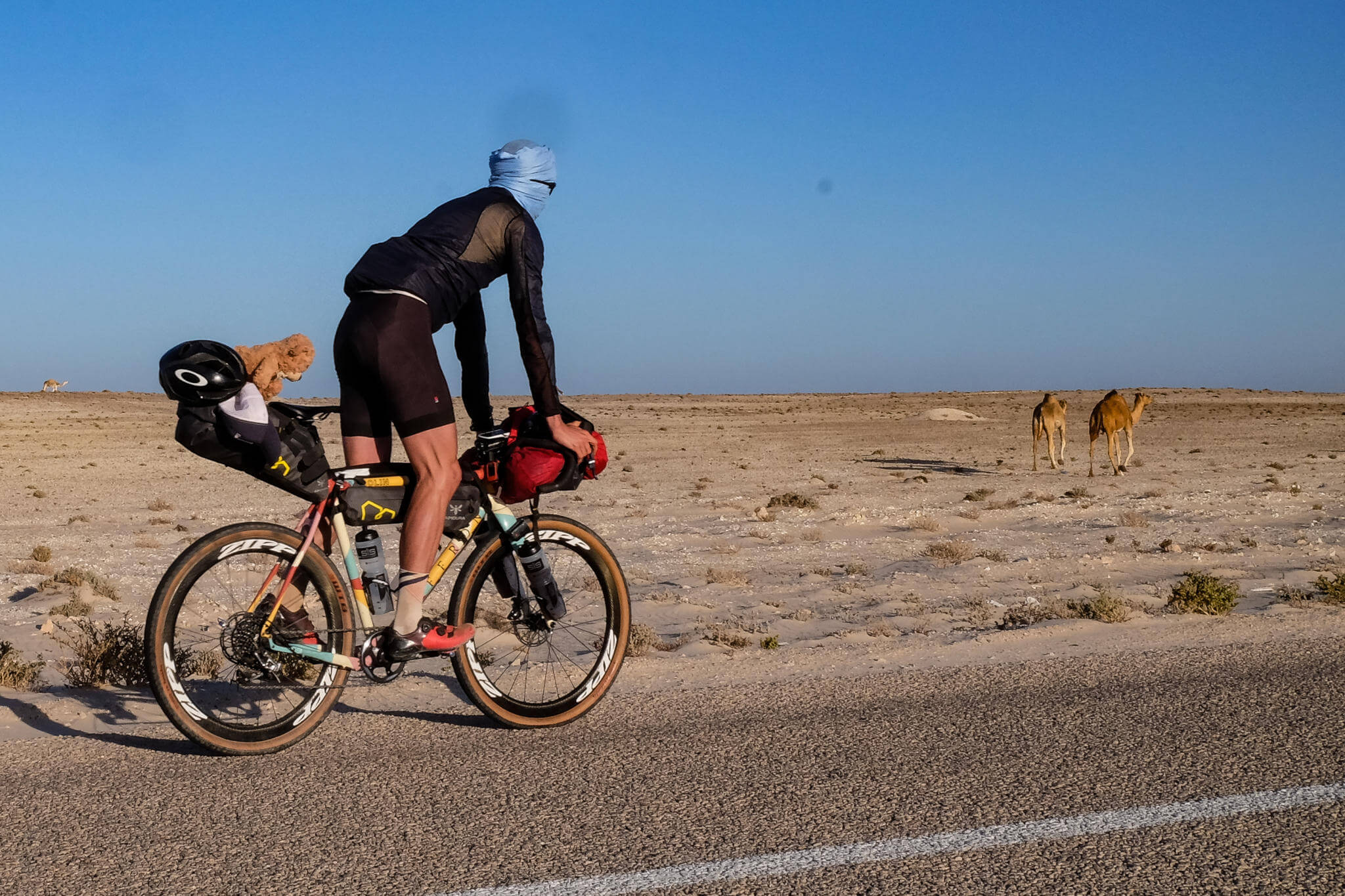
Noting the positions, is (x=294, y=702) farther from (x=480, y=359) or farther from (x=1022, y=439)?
(x=1022, y=439)

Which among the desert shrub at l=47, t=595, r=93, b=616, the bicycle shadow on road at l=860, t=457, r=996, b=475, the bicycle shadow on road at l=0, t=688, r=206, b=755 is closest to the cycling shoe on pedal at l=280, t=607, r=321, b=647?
the bicycle shadow on road at l=0, t=688, r=206, b=755

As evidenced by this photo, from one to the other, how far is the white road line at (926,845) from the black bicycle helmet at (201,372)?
203 cm

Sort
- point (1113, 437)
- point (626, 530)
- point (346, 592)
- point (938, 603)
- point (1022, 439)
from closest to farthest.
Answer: point (346, 592) → point (938, 603) → point (626, 530) → point (1113, 437) → point (1022, 439)

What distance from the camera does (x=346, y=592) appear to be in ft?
14.8

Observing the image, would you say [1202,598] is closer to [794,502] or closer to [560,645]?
[560,645]

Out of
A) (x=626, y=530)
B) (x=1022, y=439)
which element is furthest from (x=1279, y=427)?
(x=626, y=530)

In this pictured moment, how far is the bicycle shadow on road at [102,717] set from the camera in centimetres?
459

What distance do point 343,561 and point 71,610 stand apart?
5.12 metres

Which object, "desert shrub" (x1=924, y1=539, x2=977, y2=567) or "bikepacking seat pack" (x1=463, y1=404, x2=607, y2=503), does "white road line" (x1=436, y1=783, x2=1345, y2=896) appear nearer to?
"bikepacking seat pack" (x1=463, y1=404, x2=607, y2=503)

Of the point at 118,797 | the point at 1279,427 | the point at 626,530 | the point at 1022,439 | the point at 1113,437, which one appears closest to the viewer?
the point at 118,797

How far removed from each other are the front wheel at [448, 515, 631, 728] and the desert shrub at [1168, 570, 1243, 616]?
173 inches

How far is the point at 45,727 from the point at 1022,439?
44.1 metres

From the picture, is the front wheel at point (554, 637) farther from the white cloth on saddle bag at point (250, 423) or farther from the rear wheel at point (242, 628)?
the white cloth on saddle bag at point (250, 423)

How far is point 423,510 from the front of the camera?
449cm
